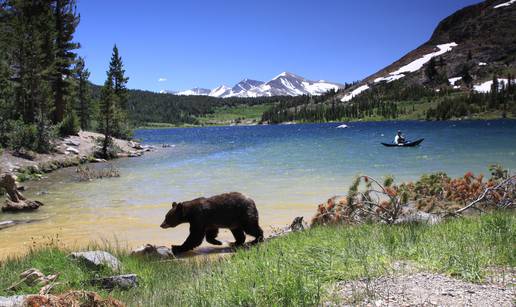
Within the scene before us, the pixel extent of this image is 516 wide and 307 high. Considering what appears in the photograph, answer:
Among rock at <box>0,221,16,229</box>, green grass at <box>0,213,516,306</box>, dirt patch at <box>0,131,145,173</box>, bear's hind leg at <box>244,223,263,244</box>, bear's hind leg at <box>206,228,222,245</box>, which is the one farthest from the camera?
dirt patch at <box>0,131,145,173</box>

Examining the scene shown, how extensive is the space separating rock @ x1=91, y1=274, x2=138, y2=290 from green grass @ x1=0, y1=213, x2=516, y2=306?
14 centimetres

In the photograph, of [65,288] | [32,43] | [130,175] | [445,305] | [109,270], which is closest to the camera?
[445,305]

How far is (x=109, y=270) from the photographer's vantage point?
645 centimetres

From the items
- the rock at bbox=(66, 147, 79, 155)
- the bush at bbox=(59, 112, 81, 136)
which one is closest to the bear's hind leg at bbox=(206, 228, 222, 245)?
the rock at bbox=(66, 147, 79, 155)

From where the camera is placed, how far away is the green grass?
4.25m

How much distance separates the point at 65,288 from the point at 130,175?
22.8 metres

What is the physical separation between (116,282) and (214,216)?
344 centimetres

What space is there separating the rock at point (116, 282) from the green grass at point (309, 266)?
0.14 m

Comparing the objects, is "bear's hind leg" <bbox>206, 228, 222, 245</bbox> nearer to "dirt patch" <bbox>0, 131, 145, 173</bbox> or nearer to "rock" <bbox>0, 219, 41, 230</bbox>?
"rock" <bbox>0, 219, 41, 230</bbox>

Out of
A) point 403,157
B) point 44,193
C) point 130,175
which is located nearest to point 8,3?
point 130,175

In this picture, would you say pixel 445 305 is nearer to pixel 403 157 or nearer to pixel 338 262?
pixel 338 262

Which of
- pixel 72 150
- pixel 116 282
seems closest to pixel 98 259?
pixel 116 282

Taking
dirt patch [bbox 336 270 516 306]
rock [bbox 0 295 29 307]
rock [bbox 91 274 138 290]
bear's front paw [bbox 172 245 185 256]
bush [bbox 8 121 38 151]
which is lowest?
bear's front paw [bbox 172 245 185 256]

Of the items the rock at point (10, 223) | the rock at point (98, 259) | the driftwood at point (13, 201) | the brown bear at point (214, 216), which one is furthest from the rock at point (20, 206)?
the rock at point (98, 259)
